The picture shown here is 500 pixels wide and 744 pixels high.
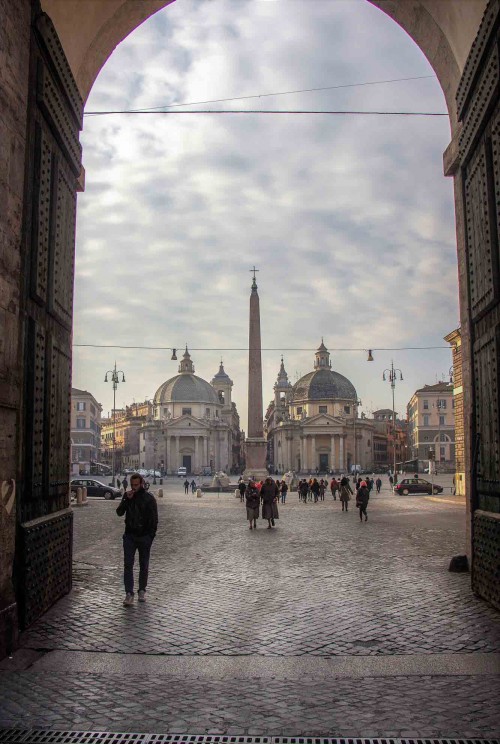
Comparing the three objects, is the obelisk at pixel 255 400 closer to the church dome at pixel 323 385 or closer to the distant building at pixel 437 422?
the distant building at pixel 437 422

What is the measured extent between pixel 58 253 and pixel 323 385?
12092 centimetres

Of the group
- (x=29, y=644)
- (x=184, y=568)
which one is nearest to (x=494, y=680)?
(x=29, y=644)

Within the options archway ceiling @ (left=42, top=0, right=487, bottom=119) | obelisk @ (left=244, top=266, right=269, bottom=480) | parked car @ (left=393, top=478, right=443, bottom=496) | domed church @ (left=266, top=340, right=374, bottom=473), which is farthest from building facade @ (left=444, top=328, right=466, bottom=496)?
domed church @ (left=266, top=340, right=374, bottom=473)

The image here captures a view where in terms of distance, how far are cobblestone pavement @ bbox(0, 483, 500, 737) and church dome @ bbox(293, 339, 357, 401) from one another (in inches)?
4536

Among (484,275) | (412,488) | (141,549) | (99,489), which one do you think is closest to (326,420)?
(412,488)

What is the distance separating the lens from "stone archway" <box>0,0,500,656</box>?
6824 mm

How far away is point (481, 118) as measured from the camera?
8.18 m

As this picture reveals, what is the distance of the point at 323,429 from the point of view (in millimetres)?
119062

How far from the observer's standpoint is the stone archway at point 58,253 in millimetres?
6824

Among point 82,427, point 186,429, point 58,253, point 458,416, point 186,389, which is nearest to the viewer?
point 58,253

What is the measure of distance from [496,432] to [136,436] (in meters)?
145

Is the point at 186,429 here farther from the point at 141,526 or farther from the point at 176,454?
the point at 141,526

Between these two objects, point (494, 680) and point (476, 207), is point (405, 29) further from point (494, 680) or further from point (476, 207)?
point (494, 680)

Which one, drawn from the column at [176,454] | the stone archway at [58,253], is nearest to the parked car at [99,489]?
the stone archway at [58,253]
